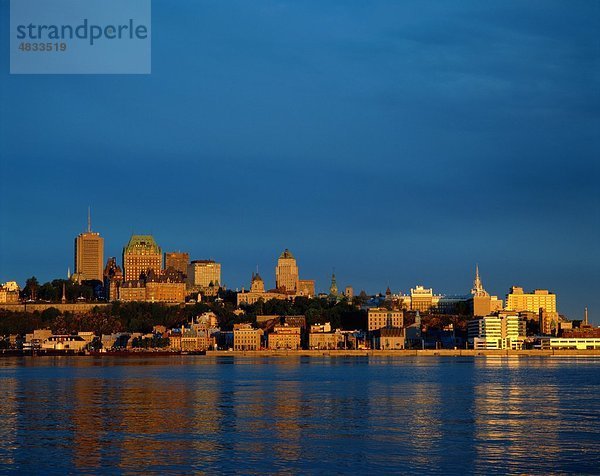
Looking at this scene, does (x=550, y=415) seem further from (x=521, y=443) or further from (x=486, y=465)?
(x=486, y=465)

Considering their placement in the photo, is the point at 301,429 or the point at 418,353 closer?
the point at 301,429

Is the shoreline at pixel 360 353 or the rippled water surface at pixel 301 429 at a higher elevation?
the rippled water surface at pixel 301 429

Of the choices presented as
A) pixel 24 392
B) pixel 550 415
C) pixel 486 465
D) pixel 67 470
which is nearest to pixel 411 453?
pixel 486 465

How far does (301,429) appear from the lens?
4641cm

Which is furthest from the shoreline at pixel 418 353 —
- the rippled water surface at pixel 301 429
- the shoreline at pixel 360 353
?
the rippled water surface at pixel 301 429

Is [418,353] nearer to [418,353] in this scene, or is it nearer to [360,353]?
[418,353]

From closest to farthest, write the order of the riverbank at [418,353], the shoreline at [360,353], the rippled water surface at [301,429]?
1. the rippled water surface at [301,429]
2. the shoreline at [360,353]
3. the riverbank at [418,353]

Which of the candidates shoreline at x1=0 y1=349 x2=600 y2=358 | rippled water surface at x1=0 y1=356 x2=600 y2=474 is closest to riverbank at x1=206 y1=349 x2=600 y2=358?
shoreline at x1=0 y1=349 x2=600 y2=358

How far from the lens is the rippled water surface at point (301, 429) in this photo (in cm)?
3675

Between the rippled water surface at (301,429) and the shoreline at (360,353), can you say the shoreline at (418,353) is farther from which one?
the rippled water surface at (301,429)

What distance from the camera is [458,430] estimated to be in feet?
149

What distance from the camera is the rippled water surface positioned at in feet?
121

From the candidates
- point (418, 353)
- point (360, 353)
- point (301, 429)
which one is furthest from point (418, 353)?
point (301, 429)

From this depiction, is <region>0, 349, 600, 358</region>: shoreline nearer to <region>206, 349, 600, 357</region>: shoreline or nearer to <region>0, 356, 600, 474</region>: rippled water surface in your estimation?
<region>206, 349, 600, 357</region>: shoreline
